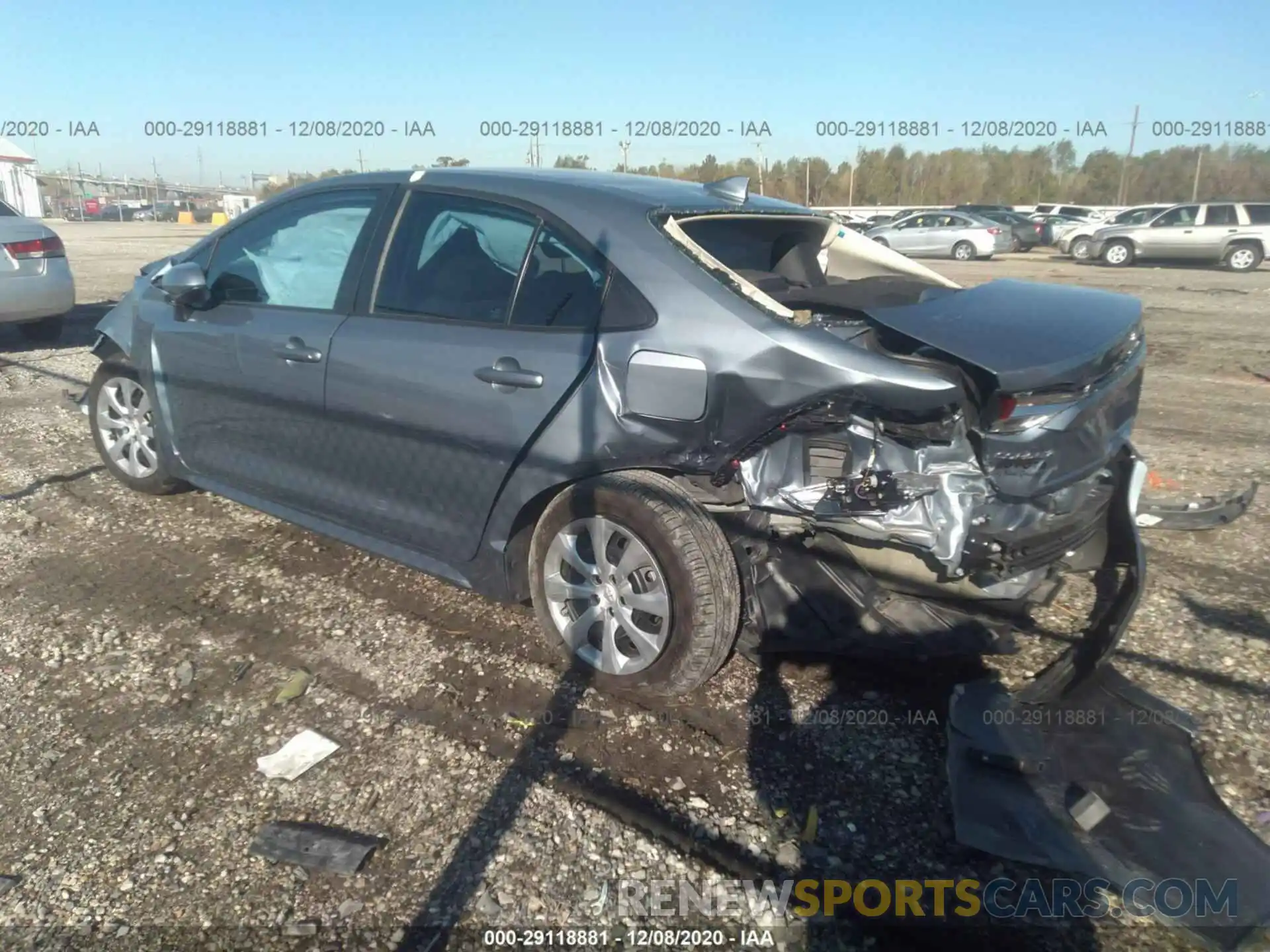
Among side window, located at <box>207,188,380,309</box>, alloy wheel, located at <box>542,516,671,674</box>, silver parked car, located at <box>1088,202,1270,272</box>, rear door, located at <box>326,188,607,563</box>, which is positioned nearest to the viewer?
alloy wheel, located at <box>542,516,671,674</box>

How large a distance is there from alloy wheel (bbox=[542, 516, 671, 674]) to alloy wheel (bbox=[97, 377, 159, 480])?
2.70 metres

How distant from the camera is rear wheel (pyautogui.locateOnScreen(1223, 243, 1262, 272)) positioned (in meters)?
20.6

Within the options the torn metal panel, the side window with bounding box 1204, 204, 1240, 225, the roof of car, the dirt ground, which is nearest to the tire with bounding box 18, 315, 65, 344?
the dirt ground

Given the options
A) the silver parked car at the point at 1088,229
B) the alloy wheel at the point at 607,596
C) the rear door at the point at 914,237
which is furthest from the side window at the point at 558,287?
the silver parked car at the point at 1088,229

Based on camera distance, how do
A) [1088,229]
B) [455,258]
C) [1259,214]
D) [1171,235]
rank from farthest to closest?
[1088,229], [1171,235], [1259,214], [455,258]

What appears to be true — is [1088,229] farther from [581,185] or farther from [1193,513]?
[581,185]

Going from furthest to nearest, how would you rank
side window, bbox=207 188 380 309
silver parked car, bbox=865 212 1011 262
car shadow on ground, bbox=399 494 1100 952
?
silver parked car, bbox=865 212 1011 262, side window, bbox=207 188 380 309, car shadow on ground, bbox=399 494 1100 952

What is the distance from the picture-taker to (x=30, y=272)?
8.57m

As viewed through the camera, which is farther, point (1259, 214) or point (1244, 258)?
point (1244, 258)

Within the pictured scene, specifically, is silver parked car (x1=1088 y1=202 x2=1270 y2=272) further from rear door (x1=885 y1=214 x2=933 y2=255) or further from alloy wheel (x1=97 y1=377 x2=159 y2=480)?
alloy wheel (x1=97 y1=377 x2=159 y2=480)

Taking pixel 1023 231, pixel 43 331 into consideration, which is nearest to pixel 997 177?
pixel 1023 231

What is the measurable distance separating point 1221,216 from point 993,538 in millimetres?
22762

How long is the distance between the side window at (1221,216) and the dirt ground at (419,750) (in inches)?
796

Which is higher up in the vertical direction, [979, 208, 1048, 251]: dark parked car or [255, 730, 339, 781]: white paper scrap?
[979, 208, 1048, 251]: dark parked car
